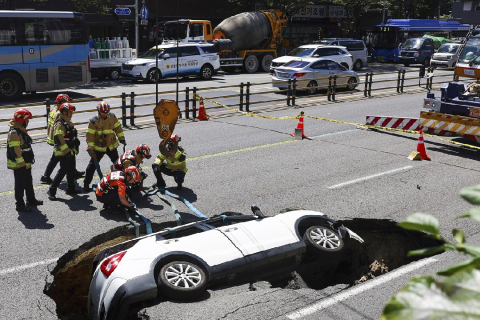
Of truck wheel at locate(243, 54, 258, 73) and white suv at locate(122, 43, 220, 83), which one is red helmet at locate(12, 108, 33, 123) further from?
truck wheel at locate(243, 54, 258, 73)

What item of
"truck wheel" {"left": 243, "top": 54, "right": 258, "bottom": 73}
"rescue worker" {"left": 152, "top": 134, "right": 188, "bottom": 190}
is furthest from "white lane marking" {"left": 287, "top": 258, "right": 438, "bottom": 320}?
"truck wheel" {"left": 243, "top": 54, "right": 258, "bottom": 73}

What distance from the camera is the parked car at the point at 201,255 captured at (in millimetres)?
5539

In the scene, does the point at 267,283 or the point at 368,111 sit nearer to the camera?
the point at 267,283

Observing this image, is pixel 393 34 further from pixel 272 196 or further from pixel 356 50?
pixel 272 196

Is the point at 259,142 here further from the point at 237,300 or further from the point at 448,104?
the point at 237,300

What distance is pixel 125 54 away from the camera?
3053 cm

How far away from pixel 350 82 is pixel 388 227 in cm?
1757

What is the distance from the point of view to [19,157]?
923cm

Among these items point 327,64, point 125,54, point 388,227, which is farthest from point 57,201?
point 125,54

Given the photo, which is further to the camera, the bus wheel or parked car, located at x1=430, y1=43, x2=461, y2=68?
parked car, located at x1=430, y1=43, x2=461, y2=68

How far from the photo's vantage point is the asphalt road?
239 inches

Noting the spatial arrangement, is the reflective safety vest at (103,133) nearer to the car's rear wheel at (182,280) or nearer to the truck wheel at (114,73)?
the car's rear wheel at (182,280)

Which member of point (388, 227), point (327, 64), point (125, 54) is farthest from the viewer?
point (125, 54)

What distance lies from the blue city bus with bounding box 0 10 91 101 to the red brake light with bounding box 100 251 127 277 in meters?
18.7
